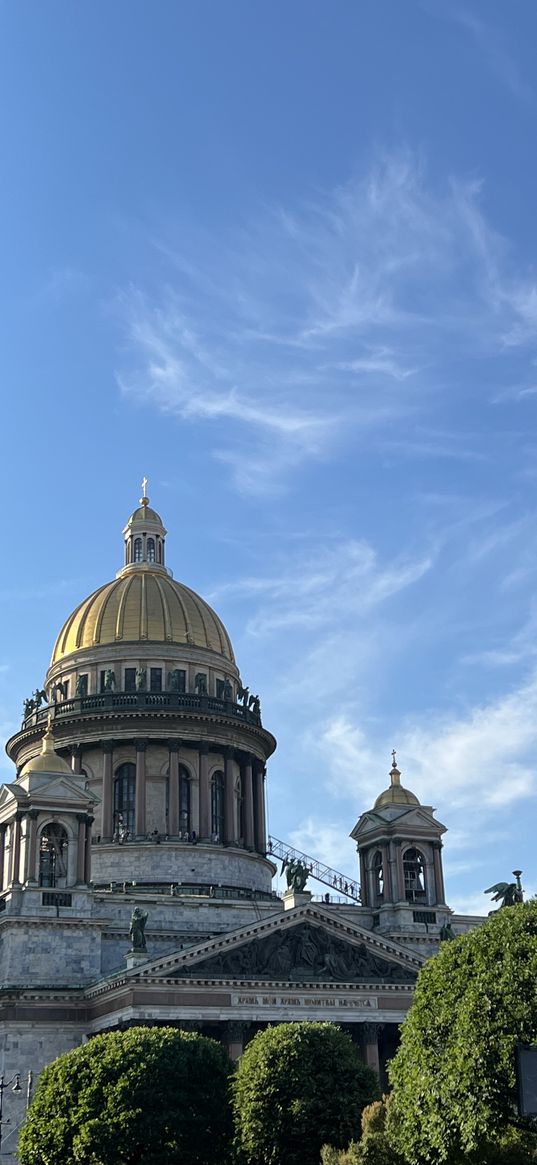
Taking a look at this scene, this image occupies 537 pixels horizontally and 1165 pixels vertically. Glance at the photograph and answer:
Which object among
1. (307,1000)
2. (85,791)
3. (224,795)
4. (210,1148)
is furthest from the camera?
(224,795)

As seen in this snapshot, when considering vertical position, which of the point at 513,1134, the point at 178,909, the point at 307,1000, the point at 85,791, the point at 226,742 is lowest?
the point at 513,1134

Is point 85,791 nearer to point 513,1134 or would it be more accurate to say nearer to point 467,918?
point 467,918

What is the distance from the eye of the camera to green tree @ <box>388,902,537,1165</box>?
40281 mm

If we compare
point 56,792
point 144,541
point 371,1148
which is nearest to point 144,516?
point 144,541

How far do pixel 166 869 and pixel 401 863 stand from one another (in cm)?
1312

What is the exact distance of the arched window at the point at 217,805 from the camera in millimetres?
89188

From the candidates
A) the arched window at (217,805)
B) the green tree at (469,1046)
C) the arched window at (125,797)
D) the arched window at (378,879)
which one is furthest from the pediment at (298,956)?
the green tree at (469,1046)

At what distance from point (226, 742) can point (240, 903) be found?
1394cm

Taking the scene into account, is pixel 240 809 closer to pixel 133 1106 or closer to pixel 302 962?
pixel 302 962

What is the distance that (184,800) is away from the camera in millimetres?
88625

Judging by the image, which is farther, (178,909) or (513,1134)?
(178,909)

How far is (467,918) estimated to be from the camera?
275ft

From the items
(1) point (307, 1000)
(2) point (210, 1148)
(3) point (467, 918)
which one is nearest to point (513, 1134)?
(2) point (210, 1148)

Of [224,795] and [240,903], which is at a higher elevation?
[224,795]
